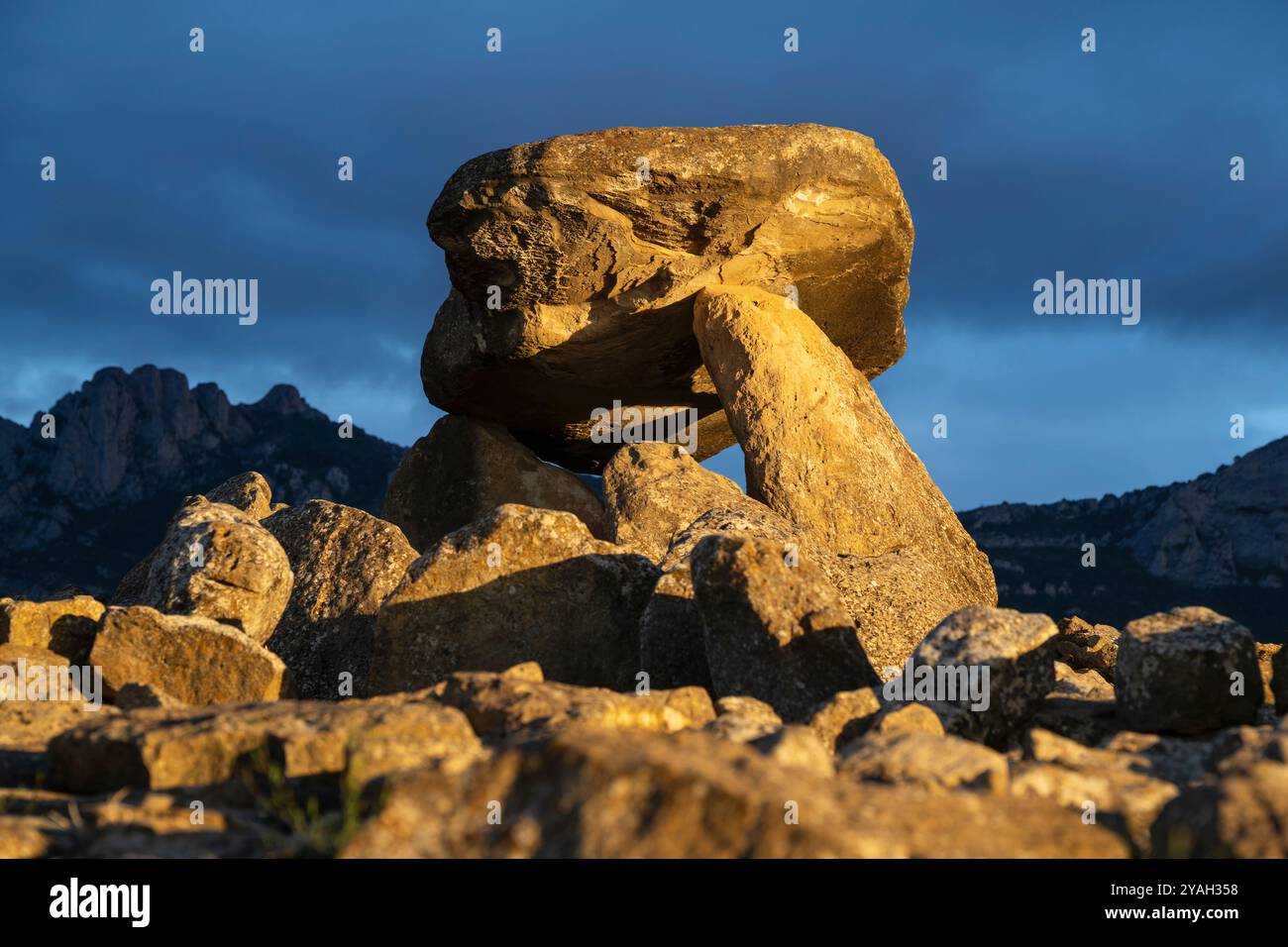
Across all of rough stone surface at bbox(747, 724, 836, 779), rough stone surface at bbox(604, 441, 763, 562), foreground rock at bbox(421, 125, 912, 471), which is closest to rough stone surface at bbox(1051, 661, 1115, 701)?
rough stone surface at bbox(747, 724, 836, 779)

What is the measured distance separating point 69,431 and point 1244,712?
6546cm

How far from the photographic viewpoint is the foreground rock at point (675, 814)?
3.18m

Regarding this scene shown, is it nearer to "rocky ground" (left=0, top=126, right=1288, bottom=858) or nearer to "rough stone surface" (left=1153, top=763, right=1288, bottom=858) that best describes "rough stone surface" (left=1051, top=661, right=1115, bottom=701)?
"rocky ground" (left=0, top=126, right=1288, bottom=858)

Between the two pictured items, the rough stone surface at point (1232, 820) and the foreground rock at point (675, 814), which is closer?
the foreground rock at point (675, 814)

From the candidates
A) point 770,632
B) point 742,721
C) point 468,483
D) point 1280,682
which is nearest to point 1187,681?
point 1280,682

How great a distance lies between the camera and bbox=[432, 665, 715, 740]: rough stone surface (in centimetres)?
483

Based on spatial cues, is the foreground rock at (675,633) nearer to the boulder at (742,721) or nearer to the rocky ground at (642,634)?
the rocky ground at (642,634)

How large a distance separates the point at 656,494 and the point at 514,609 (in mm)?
→ 4356

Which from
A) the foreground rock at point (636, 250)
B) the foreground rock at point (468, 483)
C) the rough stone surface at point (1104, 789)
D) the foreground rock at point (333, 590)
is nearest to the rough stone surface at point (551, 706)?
the rough stone surface at point (1104, 789)

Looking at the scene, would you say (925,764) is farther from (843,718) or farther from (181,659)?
(181,659)

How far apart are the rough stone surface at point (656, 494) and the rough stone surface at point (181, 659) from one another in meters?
4.71

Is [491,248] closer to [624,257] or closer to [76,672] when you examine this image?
[624,257]

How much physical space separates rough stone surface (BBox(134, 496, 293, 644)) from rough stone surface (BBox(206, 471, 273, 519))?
3.23 metres

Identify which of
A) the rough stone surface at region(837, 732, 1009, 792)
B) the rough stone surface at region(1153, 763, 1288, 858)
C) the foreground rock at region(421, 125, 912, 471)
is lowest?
the rough stone surface at region(1153, 763, 1288, 858)
